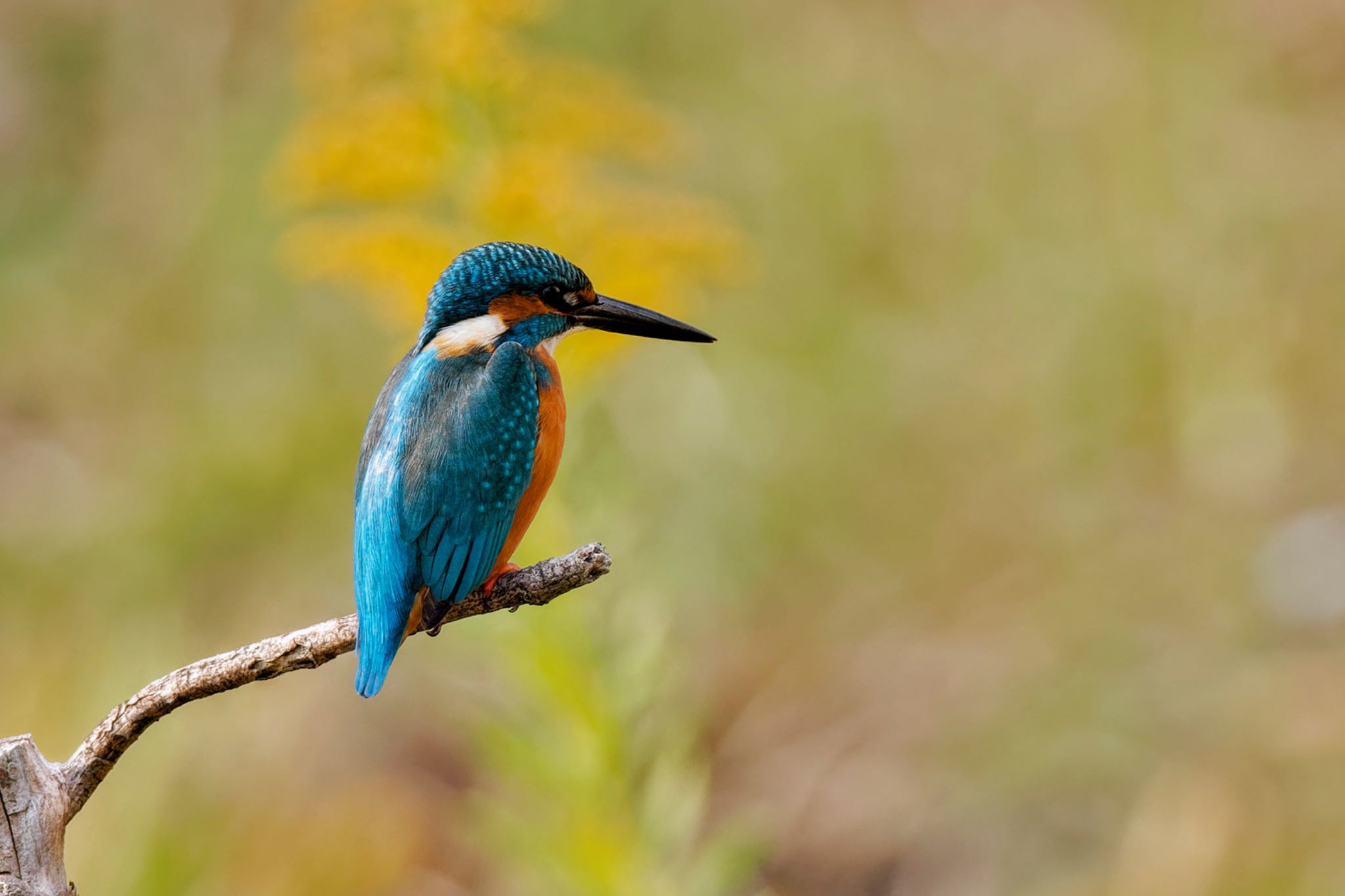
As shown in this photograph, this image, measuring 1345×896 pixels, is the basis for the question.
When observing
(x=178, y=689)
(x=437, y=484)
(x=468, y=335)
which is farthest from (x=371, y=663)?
(x=468, y=335)

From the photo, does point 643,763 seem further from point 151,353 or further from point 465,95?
point 151,353

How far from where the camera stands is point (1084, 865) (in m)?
3.38

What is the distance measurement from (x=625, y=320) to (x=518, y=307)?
0.13 meters

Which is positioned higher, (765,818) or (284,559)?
(284,559)

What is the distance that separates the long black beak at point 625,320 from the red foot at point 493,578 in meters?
0.31

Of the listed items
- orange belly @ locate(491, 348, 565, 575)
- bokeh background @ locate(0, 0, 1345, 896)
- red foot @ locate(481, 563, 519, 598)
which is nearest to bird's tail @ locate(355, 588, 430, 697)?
red foot @ locate(481, 563, 519, 598)

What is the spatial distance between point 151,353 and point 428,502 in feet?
11.8

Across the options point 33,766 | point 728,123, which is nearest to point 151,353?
point 728,123

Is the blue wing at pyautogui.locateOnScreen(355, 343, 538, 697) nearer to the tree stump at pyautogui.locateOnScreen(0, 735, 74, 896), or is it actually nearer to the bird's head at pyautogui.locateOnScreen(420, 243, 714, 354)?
the bird's head at pyautogui.locateOnScreen(420, 243, 714, 354)

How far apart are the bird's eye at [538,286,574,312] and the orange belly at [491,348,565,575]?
61 mm

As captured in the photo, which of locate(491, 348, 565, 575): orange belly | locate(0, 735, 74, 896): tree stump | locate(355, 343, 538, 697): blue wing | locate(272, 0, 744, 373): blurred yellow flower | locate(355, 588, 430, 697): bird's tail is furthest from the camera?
locate(272, 0, 744, 373): blurred yellow flower

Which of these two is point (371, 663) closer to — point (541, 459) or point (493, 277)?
point (541, 459)

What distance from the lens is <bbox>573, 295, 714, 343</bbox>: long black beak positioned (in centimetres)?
166

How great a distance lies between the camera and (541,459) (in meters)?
1.61
